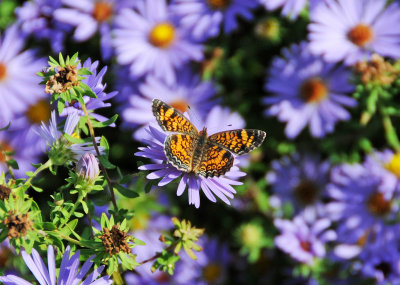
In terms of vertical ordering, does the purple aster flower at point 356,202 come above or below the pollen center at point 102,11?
below

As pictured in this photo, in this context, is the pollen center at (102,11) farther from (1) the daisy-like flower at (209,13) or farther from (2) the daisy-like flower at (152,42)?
(1) the daisy-like flower at (209,13)

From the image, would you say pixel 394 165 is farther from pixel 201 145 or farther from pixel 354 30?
pixel 201 145

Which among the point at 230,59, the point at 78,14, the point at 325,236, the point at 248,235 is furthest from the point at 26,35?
the point at 325,236

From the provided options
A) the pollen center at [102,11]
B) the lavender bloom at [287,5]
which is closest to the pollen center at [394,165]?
the lavender bloom at [287,5]

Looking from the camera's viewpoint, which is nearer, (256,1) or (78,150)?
(78,150)

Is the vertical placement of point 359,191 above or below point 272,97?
below

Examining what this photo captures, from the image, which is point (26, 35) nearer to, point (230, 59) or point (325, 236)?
point (230, 59)

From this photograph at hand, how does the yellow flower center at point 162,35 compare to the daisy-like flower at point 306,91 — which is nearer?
the daisy-like flower at point 306,91
